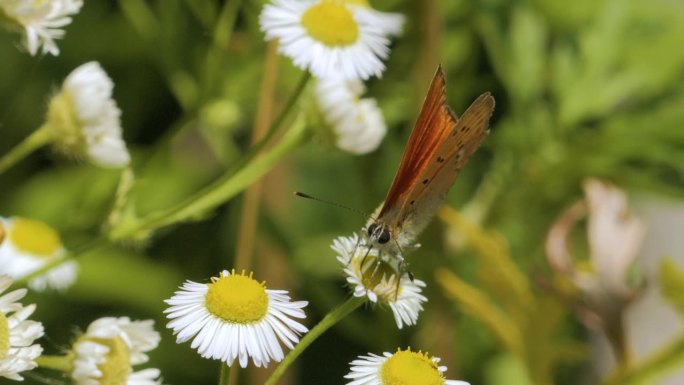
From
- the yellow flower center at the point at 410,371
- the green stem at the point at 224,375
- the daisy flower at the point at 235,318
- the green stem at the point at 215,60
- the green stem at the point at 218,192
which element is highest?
the green stem at the point at 215,60

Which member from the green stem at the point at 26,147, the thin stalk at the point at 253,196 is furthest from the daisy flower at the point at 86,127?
the thin stalk at the point at 253,196

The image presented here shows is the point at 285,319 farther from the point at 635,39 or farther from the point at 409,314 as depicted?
the point at 635,39

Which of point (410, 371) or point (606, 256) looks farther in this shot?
point (606, 256)

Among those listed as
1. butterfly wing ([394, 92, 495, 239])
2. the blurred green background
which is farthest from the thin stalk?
butterfly wing ([394, 92, 495, 239])

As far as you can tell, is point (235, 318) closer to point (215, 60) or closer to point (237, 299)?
point (237, 299)

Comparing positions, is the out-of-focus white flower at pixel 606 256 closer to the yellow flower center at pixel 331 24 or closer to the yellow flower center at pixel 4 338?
the yellow flower center at pixel 331 24

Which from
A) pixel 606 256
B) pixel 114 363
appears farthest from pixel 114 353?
pixel 606 256
